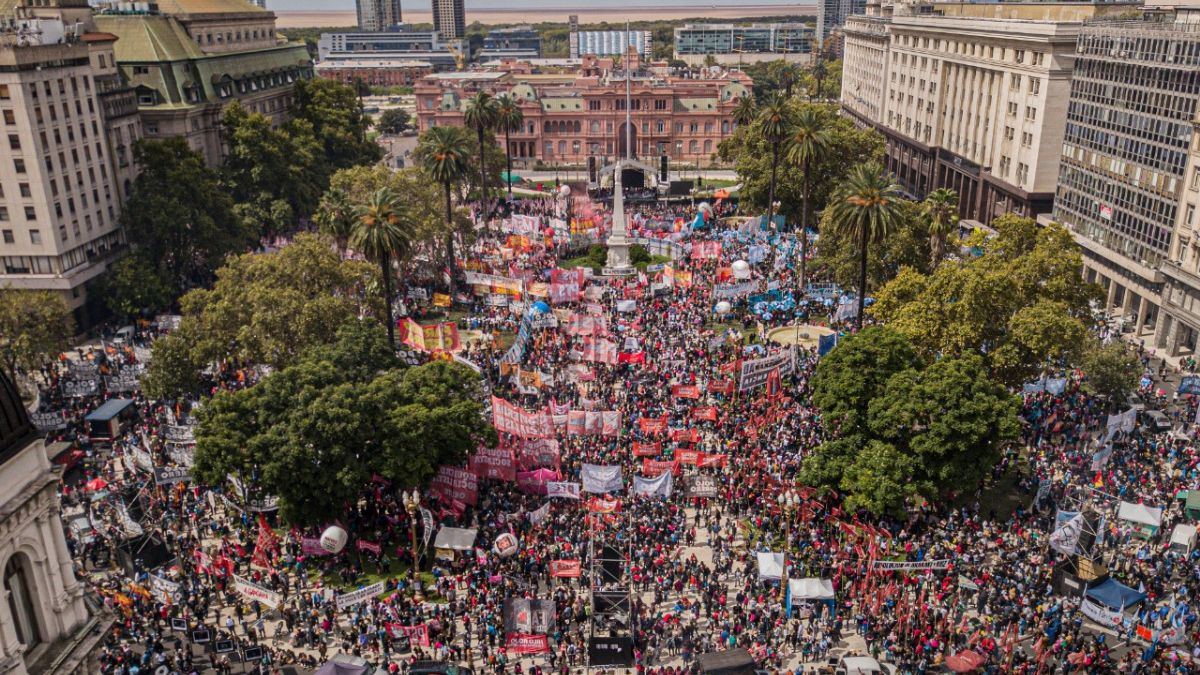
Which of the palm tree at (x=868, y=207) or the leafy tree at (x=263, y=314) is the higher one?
the palm tree at (x=868, y=207)

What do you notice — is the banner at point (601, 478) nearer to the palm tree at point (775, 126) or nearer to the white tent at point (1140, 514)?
the white tent at point (1140, 514)

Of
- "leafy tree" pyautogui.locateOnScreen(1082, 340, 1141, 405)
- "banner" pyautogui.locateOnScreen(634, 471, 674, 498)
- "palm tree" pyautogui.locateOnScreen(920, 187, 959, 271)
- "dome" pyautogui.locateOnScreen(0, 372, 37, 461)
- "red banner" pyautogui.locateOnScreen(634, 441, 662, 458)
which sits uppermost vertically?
"dome" pyautogui.locateOnScreen(0, 372, 37, 461)

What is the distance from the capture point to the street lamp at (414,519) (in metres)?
40.9

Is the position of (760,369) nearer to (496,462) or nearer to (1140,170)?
(496,462)

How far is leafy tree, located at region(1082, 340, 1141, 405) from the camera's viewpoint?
53.3 metres

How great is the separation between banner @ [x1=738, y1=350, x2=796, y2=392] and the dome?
36.7m

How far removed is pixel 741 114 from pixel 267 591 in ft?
335

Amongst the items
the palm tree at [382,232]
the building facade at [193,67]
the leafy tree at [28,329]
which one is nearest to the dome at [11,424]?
the palm tree at [382,232]

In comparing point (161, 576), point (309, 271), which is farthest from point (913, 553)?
point (309, 271)

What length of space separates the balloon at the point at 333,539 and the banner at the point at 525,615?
8541 millimetres

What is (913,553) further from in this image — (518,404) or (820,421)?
(518,404)

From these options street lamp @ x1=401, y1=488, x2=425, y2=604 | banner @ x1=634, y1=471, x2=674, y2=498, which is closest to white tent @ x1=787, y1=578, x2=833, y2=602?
banner @ x1=634, y1=471, x2=674, y2=498

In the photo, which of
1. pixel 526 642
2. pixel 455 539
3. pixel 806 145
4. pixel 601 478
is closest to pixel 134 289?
pixel 455 539

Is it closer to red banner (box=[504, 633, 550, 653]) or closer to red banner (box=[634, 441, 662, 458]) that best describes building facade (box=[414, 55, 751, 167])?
red banner (box=[634, 441, 662, 458])
